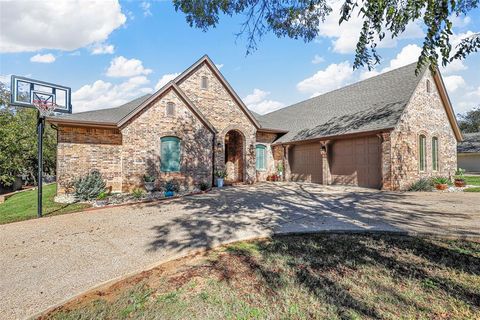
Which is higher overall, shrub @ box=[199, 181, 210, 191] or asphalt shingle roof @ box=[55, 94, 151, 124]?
asphalt shingle roof @ box=[55, 94, 151, 124]

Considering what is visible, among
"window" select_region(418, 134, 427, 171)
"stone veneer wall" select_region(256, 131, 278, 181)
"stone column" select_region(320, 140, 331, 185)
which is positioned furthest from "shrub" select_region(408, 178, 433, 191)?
"stone veneer wall" select_region(256, 131, 278, 181)

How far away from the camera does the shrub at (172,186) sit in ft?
42.0

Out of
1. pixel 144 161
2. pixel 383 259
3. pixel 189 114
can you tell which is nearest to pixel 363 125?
pixel 189 114

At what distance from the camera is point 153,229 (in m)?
6.48

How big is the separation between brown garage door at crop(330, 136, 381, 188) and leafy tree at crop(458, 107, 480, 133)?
51.9 metres

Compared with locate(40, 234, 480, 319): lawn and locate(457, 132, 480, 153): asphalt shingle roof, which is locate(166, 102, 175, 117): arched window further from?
locate(457, 132, 480, 153): asphalt shingle roof

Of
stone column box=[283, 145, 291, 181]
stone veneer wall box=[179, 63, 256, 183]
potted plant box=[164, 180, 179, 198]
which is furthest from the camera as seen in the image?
stone column box=[283, 145, 291, 181]

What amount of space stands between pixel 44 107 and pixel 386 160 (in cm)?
1513

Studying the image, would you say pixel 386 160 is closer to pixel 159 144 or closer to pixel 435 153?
pixel 435 153

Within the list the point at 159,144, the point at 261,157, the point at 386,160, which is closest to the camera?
the point at 386,160

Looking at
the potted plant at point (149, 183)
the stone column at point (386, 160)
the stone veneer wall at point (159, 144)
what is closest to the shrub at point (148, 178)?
the potted plant at point (149, 183)

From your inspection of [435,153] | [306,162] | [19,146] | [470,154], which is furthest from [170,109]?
[470,154]

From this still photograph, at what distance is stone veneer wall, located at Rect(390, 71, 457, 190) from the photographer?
1294 centimetres

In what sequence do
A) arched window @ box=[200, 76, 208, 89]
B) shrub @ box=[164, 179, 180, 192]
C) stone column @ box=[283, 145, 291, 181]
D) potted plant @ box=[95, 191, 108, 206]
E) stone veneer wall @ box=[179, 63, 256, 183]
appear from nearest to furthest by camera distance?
potted plant @ box=[95, 191, 108, 206] → shrub @ box=[164, 179, 180, 192] → stone veneer wall @ box=[179, 63, 256, 183] → arched window @ box=[200, 76, 208, 89] → stone column @ box=[283, 145, 291, 181]
